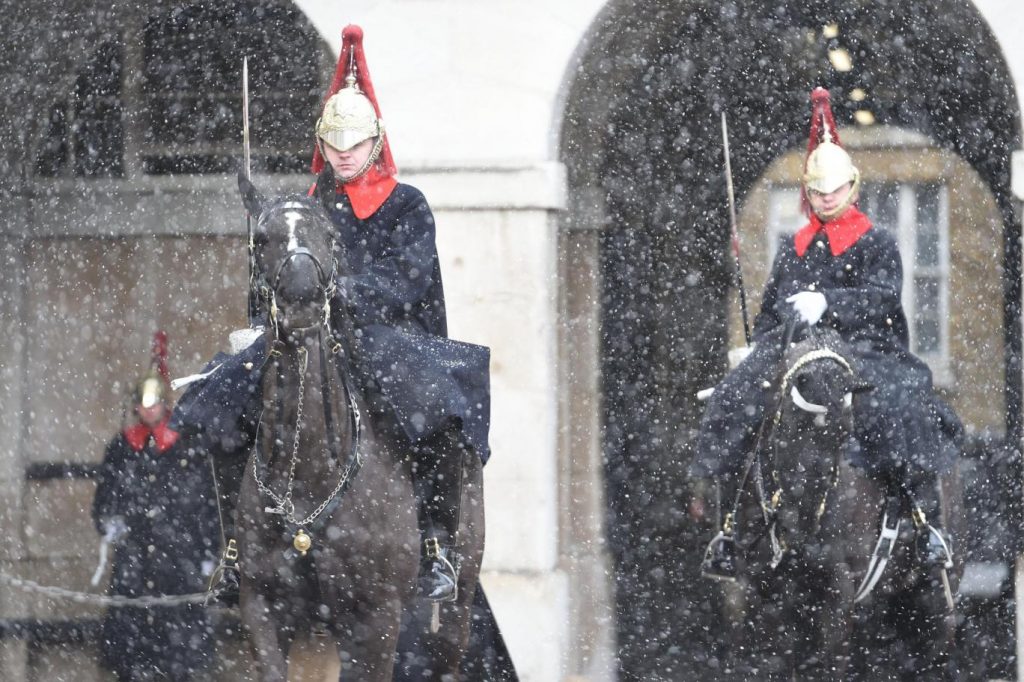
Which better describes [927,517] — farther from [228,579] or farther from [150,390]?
[150,390]

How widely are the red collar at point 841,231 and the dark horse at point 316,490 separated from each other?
8.19ft

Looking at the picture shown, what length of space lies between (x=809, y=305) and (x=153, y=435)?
3422 mm

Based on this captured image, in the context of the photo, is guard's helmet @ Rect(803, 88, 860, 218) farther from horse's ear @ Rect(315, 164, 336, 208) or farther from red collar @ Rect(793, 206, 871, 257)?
horse's ear @ Rect(315, 164, 336, 208)

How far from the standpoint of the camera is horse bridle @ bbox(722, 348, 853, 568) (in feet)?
20.3

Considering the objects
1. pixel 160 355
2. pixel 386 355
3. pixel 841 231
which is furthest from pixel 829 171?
pixel 160 355

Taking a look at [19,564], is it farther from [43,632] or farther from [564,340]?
[564,340]

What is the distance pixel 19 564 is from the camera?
30.5 ft

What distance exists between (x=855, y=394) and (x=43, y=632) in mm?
4560

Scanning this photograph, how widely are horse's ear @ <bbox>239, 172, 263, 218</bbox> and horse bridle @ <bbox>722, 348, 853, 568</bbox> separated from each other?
2036 mm

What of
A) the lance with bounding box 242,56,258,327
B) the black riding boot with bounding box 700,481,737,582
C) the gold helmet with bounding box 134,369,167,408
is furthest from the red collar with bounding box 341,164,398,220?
the gold helmet with bounding box 134,369,167,408

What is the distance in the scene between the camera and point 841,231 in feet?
24.0

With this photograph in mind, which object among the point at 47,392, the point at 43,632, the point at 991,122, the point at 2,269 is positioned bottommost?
the point at 43,632

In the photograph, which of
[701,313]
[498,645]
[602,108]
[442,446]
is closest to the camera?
[442,446]

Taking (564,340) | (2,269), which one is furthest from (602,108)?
(2,269)
